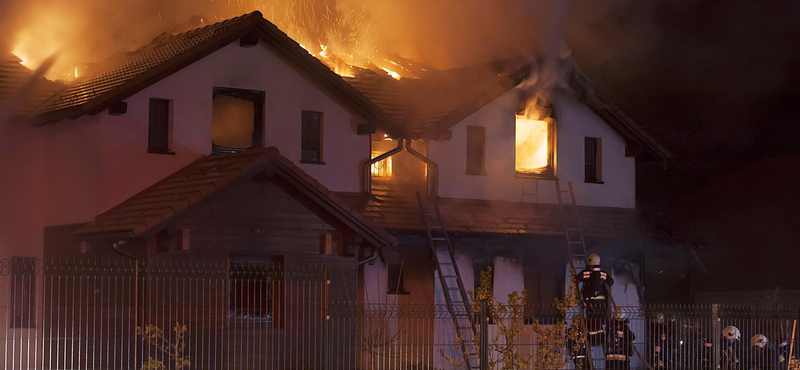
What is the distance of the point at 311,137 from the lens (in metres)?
21.3

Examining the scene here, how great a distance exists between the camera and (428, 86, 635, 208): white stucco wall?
22484mm

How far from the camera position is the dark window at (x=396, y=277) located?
21.7 meters

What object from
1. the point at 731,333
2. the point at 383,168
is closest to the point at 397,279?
the point at 383,168

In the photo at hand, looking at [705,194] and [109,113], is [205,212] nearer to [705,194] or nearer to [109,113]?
[109,113]

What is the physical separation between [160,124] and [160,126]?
0.14 ft

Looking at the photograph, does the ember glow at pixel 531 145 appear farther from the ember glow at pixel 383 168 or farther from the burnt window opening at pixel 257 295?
the burnt window opening at pixel 257 295

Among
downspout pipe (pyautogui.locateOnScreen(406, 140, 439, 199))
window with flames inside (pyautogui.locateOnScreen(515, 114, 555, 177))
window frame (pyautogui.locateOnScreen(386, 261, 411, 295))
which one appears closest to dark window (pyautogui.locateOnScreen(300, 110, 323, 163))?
downspout pipe (pyautogui.locateOnScreen(406, 140, 439, 199))

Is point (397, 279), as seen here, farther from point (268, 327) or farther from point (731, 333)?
point (731, 333)

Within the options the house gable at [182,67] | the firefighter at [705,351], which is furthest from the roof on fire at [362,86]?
the firefighter at [705,351]

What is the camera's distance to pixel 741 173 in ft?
114

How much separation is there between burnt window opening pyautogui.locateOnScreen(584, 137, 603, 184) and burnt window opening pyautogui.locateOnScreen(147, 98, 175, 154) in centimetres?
964

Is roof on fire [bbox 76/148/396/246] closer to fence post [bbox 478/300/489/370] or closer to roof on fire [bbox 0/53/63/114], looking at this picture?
roof on fire [bbox 0/53/63/114]

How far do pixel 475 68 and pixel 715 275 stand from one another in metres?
12.8

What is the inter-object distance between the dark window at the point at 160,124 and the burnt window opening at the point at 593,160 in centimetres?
964
